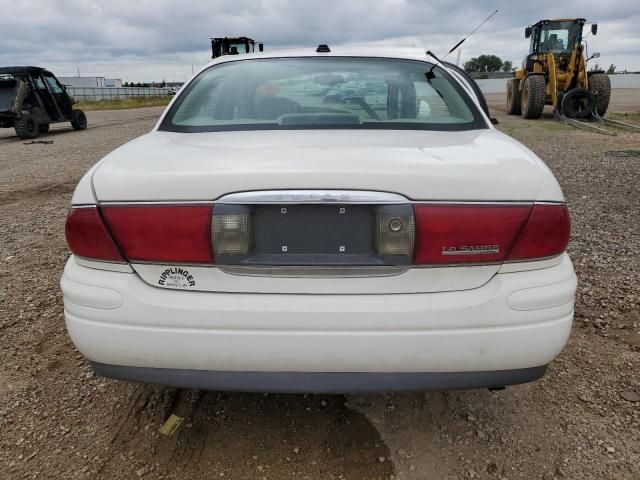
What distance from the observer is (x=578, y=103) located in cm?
1570

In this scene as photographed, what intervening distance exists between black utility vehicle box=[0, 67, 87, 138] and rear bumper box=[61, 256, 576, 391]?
15625mm

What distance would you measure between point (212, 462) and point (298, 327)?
0.78 m

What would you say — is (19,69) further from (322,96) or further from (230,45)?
(322,96)

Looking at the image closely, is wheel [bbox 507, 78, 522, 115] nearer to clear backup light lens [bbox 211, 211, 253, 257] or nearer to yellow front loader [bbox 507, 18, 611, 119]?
yellow front loader [bbox 507, 18, 611, 119]

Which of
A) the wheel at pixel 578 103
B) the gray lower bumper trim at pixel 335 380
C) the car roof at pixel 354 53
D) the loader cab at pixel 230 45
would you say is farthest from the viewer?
the loader cab at pixel 230 45

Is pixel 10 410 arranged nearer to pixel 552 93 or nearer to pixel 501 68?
pixel 552 93

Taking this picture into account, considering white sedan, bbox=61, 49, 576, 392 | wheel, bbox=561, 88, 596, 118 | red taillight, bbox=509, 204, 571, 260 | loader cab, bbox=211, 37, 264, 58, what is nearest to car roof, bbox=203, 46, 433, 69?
white sedan, bbox=61, 49, 576, 392

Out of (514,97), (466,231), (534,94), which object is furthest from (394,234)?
(514,97)

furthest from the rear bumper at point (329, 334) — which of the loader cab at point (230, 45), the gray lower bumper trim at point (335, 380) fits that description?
the loader cab at point (230, 45)

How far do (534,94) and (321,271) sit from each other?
1544 centimetres

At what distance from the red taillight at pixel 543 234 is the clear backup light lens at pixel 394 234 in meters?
0.35

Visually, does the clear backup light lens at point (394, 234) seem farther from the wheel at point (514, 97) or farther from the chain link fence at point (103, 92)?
the chain link fence at point (103, 92)

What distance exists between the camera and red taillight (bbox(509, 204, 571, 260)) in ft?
5.69

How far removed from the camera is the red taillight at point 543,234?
5.69 feet
